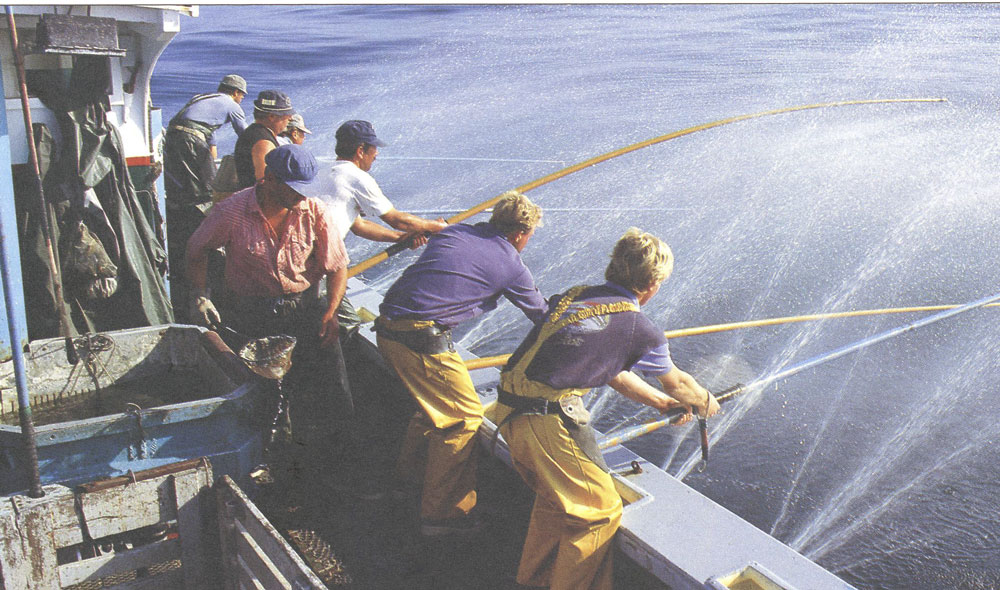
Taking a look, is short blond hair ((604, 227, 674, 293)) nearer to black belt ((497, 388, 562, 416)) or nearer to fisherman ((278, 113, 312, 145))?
black belt ((497, 388, 562, 416))

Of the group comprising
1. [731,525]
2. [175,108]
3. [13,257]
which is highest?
[13,257]

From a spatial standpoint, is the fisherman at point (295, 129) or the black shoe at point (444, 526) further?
the fisherman at point (295, 129)

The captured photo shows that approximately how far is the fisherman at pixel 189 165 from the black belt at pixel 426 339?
7.99 ft

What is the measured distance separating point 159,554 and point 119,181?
2.12 m

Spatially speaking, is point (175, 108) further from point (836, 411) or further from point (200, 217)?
point (836, 411)

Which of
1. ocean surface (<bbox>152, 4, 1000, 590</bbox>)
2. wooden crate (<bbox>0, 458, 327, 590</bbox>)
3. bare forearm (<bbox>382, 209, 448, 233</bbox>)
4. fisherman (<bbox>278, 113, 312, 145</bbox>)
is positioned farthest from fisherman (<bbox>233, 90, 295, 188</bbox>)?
ocean surface (<bbox>152, 4, 1000, 590</bbox>)

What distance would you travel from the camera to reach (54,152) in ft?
12.4

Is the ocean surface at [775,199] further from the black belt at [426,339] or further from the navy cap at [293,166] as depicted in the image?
the navy cap at [293,166]

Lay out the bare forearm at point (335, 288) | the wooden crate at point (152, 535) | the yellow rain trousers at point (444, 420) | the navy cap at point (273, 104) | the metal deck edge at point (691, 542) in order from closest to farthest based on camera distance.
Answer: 1. the wooden crate at point (152, 535)
2. the metal deck edge at point (691, 542)
3. the yellow rain trousers at point (444, 420)
4. the bare forearm at point (335, 288)
5. the navy cap at point (273, 104)

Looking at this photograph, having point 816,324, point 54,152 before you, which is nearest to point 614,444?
point 54,152

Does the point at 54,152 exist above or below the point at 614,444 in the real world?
above

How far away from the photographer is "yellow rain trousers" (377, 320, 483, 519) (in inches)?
122

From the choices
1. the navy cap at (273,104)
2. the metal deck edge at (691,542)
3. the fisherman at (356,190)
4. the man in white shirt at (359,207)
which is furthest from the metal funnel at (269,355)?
the navy cap at (273,104)

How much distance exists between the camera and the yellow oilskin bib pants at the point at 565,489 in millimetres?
2543
